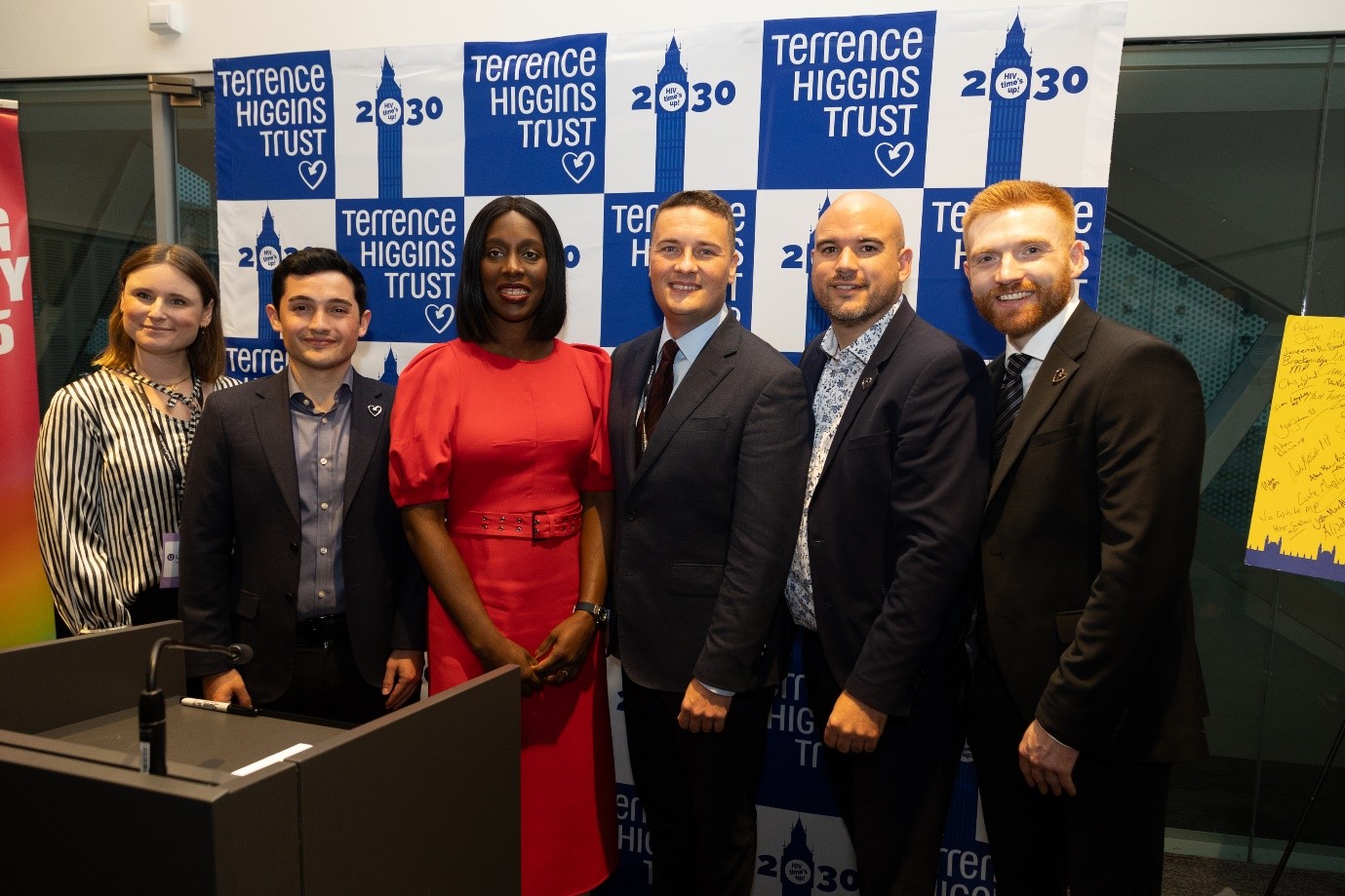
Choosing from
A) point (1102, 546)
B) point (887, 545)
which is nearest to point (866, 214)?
point (887, 545)

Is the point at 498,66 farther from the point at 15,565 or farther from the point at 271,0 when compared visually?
the point at 15,565

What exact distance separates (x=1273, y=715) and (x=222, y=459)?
3374 mm

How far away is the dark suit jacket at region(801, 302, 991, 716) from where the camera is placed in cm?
168

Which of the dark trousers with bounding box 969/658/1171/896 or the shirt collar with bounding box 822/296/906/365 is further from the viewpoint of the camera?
the shirt collar with bounding box 822/296/906/365

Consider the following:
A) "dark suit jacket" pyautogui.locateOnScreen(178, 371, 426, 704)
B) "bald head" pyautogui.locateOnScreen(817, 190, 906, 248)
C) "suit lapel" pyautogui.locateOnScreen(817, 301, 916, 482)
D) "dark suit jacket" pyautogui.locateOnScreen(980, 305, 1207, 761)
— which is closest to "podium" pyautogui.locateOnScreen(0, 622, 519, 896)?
"dark suit jacket" pyautogui.locateOnScreen(178, 371, 426, 704)

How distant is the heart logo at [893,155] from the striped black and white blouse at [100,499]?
2.09 metres

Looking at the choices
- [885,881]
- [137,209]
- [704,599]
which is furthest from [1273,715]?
[137,209]

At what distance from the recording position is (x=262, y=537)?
1985 mm

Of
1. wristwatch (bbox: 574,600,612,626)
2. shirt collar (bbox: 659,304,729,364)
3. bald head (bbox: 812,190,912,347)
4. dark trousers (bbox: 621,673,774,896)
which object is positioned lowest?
dark trousers (bbox: 621,673,774,896)

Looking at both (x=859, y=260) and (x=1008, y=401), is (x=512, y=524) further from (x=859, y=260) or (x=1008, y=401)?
(x=1008, y=401)

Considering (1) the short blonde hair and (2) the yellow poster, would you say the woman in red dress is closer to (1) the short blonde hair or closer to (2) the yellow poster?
(1) the short blonde hair

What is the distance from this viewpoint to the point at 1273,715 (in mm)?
2879

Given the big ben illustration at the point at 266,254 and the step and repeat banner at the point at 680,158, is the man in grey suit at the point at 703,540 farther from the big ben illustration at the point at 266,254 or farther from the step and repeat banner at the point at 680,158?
the big ben illustration at the point at 266,254

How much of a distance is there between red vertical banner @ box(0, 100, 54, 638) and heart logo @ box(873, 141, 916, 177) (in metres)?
2.81
